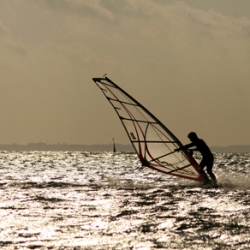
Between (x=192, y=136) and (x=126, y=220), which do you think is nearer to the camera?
(x=126, y=220)

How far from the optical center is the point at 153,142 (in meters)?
17.5

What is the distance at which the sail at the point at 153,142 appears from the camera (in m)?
17.3

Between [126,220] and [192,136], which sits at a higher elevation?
[192,136]

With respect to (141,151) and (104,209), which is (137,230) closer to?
(104,209)

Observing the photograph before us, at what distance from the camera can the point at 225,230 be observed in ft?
32.5

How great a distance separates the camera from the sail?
17.3 m

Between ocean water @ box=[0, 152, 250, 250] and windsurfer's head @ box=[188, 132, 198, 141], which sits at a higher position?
windsurfer's head @ box=[188, 132, 198, 141]

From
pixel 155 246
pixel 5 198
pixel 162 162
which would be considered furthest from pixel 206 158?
pixel 155 246

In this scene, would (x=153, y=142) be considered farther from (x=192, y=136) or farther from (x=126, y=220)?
(x=126, y=220)

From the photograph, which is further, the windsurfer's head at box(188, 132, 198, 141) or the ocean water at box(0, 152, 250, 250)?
the windsurfer's head at box(188, 132, 198, 141)

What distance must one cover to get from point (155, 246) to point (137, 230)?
1427 mm

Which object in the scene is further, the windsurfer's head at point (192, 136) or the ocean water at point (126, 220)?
the windsurfer's head at point (192, 136)

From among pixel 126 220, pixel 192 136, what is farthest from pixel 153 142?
pixel 126 220

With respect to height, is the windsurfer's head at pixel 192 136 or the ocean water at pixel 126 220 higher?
the windsurfer's head at pixel 192 136
